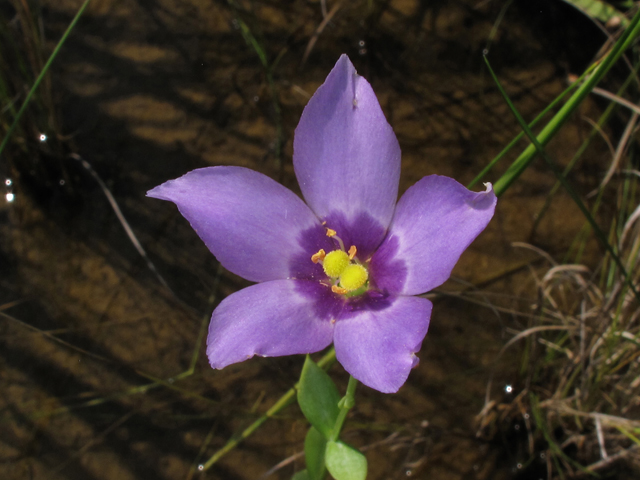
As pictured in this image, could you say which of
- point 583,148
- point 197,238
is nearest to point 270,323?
point 197,238

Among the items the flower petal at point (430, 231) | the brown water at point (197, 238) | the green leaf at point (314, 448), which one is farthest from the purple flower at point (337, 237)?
the brown water at point (197, 238)

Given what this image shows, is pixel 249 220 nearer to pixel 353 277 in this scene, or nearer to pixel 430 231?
pixel 353 277

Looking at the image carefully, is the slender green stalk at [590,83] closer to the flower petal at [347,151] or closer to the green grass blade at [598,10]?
the flower petal at [347,151]

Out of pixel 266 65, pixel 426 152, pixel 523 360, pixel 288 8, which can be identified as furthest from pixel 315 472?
pixel 288 8

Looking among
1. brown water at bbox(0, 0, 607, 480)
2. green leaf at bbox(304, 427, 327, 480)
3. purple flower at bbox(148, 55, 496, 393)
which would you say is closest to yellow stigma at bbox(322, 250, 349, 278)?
purple flower at bbox(148, 55, 496, 393)

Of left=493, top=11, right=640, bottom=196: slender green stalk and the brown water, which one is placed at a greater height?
left=493, top=11, right=640, bottom=196: slender green stalk

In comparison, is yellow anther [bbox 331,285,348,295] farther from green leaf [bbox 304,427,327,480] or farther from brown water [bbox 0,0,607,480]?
brown water [bbox 0,0,607,480]

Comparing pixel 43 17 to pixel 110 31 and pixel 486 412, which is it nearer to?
pixel 110 31
